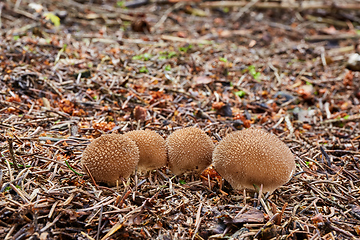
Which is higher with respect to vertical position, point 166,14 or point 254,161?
point 166,14

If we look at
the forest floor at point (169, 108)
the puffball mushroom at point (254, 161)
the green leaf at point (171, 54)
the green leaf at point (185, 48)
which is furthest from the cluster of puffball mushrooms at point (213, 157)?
the green leaf at point (185, 48)

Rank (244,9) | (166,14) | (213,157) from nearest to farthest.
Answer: (213,157), (166,14), (244,9)

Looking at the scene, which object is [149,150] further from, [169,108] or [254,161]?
[169,108]

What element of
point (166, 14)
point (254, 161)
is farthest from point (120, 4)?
point (254, 161)

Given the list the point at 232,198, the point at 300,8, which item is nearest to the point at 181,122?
the point at 232,198

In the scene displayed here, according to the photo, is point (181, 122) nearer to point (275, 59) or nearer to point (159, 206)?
point (159, 206)

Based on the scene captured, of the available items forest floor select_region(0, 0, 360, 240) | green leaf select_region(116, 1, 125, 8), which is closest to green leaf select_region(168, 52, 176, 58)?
forest floor select_region(0, 0, 360, 240)
